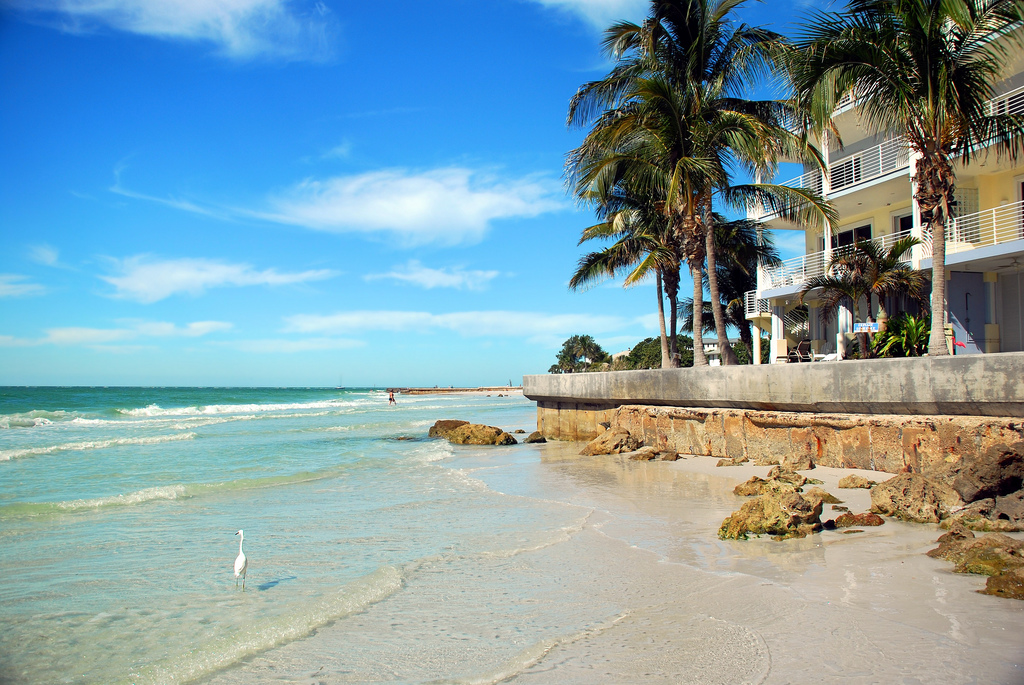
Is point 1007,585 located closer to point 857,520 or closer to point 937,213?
point 857,520

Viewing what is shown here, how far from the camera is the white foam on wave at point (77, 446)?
16.8m

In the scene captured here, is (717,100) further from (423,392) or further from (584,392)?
(423,392)

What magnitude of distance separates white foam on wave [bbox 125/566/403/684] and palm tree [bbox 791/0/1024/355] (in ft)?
27.3

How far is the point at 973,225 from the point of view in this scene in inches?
652

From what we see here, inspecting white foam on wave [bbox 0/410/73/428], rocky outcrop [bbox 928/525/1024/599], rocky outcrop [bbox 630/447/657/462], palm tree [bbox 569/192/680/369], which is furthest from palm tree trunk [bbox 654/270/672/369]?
white foam on wave [bbox 0/410/73/428]

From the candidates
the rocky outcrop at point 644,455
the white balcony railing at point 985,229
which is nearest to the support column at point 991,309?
the white balcony railing at point 985,229

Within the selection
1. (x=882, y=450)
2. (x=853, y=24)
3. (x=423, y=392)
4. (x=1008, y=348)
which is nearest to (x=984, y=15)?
(x=853, y=24)

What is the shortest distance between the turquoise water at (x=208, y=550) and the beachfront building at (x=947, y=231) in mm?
10343

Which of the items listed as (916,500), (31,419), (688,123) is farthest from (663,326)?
(31,419)

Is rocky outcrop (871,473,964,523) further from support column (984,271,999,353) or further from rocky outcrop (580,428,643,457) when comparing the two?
support column (984,271,999,353)

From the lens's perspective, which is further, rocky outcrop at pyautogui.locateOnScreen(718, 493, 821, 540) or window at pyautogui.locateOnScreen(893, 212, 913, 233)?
window at pyautogui.locateOnScreen(893, 212, 913, 233)

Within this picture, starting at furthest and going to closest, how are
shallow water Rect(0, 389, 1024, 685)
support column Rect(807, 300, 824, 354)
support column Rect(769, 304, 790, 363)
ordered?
support column Rect(807, 300, 824, 354) < support column Rect(769, 304, 790, 363) < shallow water Rect(0, 389, 1024, 685)

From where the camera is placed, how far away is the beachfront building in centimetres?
1574

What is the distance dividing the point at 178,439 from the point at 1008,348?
2465cm
